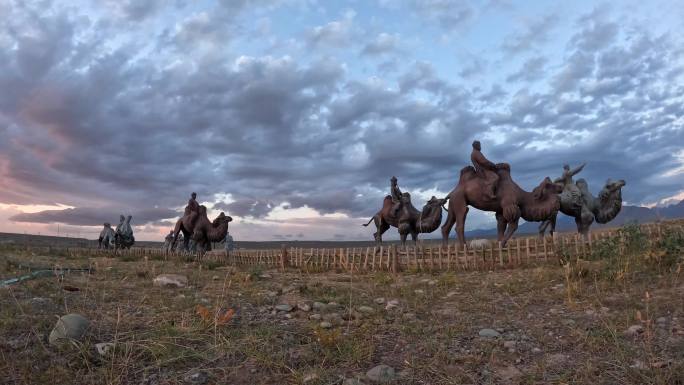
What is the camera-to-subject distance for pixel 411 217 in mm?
19531

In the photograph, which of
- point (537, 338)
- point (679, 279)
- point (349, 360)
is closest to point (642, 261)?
point (679, 279)

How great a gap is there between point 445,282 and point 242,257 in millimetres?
13670

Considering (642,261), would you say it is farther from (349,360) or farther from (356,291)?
(349,360)

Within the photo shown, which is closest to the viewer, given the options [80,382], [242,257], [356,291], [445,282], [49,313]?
[80,382]

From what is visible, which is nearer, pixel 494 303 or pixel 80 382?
pixel 80 382

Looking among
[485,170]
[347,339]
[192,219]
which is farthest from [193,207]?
[347,339]

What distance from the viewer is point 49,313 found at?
5.03 m

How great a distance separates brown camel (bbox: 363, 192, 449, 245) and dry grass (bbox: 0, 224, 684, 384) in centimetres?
1227

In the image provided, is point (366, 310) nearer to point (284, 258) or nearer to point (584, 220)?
point (584, 220)

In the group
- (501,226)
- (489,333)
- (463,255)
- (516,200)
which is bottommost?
(489,333)

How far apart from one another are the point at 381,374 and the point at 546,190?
12.3 m

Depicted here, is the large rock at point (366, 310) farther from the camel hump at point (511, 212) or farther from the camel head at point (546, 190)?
the camel head at point (546, 190)

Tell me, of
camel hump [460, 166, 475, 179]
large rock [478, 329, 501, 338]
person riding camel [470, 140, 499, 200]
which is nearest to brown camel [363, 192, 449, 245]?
camel hump [460, 166, 475, 179]

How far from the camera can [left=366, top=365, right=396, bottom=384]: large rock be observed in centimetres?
349
